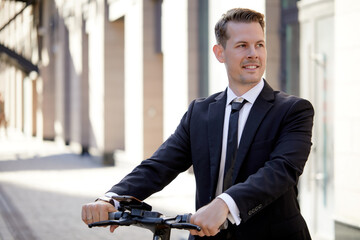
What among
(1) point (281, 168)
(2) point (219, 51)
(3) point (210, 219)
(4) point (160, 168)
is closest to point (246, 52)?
(2) point (219, 51)

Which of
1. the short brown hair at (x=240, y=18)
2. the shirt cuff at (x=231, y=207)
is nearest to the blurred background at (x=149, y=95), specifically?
the short brown hair at (x=240, y=18)

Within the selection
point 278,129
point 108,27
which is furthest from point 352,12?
point 108,27

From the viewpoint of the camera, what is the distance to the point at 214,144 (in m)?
2.46

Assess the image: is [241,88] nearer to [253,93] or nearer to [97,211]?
[253,93]

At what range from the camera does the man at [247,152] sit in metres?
2.18

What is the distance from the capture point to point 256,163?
7.66 feet

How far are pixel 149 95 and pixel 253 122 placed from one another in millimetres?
10737

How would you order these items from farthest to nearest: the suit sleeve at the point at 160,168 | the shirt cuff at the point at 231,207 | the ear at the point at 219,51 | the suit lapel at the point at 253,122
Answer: the ear at the point at 219,51 → the suit sleeve at the point at 160,168 → the suit lapel at the point at 253,122 → the shirt cuff at the point at 231,207

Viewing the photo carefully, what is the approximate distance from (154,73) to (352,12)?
25.6 ft

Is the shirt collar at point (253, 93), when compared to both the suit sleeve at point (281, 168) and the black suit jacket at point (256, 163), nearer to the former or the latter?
the black suit jacket at point (256, 163)

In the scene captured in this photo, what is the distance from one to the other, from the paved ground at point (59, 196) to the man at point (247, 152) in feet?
14.2

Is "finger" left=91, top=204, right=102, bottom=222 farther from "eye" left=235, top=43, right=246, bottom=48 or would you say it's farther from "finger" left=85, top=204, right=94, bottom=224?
"eye" left=235, top=43, right=246, bottom=48

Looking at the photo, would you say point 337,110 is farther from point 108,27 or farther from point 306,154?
point 108,27

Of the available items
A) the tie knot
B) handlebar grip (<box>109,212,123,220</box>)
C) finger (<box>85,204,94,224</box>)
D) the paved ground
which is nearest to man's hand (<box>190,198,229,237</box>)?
handlebar grip (<box>109,212,123,220</box>)
